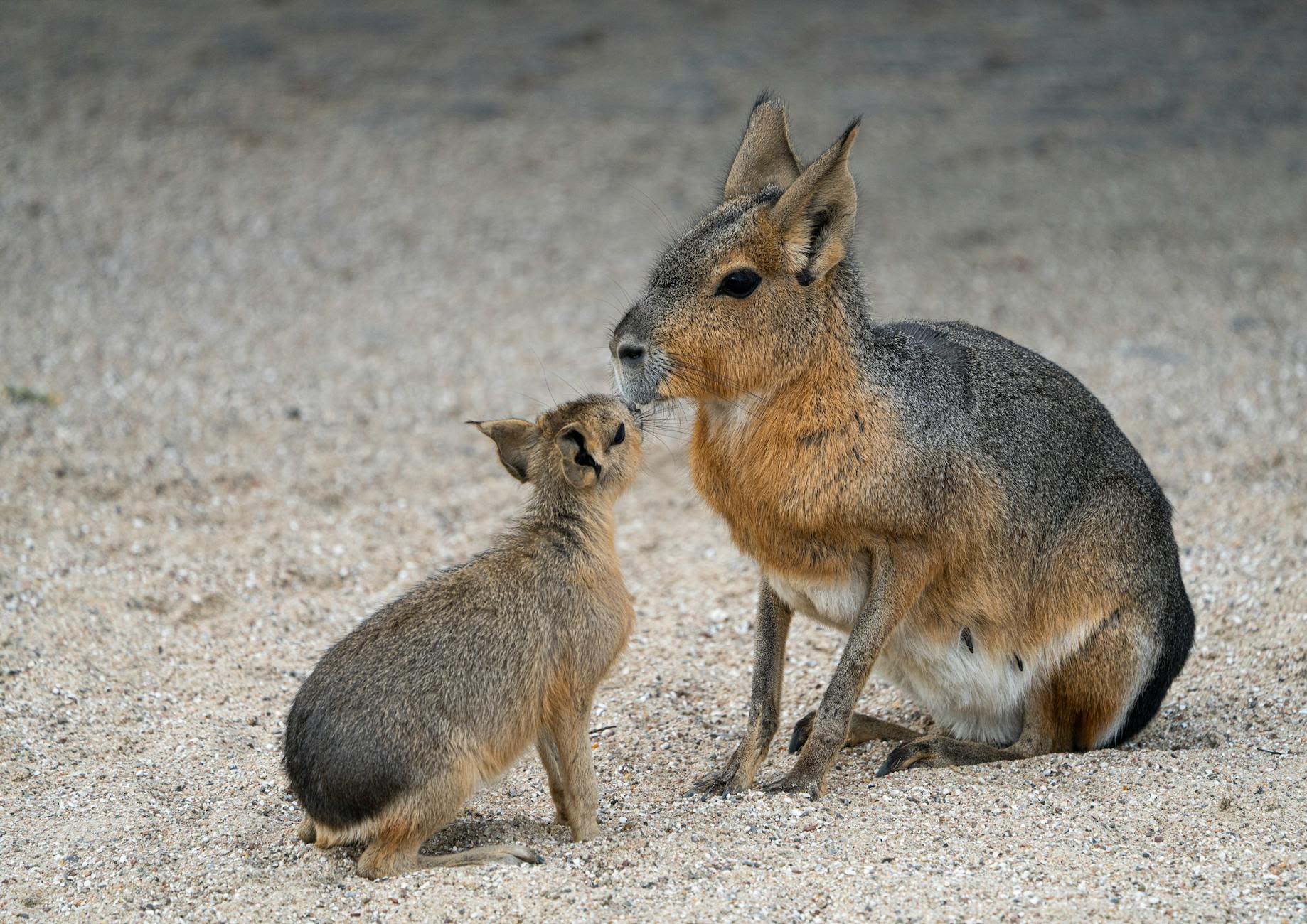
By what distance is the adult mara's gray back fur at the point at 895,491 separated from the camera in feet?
14.4

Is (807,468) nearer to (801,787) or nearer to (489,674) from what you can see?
(801,787)

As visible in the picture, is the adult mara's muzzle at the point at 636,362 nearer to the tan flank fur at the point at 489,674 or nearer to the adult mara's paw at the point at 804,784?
the tan flank fur at the point at 489,674

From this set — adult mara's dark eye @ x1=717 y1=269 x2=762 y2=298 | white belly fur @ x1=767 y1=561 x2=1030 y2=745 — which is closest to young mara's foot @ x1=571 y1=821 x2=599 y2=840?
white belly fur @ x1=767 y1=561 x2=1030 y2=745

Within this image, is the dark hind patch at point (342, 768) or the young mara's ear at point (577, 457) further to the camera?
the young mara's ear at point (577, 457)

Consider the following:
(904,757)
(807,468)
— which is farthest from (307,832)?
(904,757)

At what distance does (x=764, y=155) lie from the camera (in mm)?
5035

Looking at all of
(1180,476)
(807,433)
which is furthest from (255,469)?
(1180,476)

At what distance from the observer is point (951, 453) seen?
4.55 metres

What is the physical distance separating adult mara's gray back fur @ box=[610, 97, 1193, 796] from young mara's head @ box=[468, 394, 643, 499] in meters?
0.13

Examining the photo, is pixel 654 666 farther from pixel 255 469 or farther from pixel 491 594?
pixel 255 469

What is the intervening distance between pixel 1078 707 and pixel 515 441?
2.14 meters

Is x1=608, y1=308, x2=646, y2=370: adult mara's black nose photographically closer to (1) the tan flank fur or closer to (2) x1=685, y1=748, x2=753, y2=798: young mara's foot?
(1) the tan flank fur

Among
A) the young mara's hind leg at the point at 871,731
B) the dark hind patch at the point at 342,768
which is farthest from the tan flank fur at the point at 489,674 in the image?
the young mara's hind leg at the point at 871,731

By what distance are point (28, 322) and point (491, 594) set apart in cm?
645
